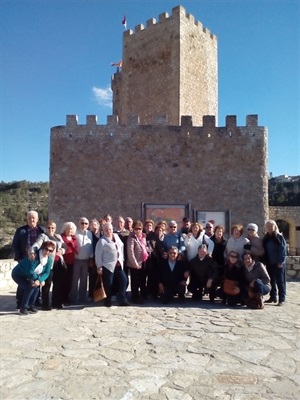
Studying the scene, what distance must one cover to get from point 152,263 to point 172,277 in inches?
18.3

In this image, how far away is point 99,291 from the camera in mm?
6355

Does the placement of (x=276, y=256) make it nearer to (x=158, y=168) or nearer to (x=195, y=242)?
(x=195, y=242)

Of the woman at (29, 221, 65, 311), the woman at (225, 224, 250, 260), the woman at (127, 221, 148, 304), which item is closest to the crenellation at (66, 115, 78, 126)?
the woman at (127, 221, 148, 304)

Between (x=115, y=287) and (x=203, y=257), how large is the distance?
1636 mm

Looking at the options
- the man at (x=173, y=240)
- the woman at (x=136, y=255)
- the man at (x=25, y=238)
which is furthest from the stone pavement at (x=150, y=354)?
the man at (x=173, y=240)

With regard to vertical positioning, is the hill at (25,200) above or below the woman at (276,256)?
above

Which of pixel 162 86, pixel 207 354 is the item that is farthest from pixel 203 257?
pixel 162 86

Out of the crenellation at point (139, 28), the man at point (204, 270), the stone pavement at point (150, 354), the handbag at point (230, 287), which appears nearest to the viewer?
the stone pavement at point (150, 354)

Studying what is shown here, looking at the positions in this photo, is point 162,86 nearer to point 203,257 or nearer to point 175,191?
point 175,191

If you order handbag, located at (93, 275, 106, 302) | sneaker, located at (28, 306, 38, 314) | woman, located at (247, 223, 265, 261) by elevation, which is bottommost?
sneaker, located at (28, 306, 38, 314)

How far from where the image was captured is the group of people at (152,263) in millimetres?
6184

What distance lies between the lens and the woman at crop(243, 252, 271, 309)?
621cm

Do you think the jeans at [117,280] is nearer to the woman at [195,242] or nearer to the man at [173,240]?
the man at [173,240]

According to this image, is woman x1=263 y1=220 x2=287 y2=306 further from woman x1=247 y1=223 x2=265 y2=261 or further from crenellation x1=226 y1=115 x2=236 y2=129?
crenellation x1=226 y1=115 x2=236 y2=129
